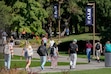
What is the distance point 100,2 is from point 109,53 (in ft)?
134

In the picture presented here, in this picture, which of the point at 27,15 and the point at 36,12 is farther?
the point at 27,15

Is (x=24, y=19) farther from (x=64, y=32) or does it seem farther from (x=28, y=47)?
(x=28, y=47)

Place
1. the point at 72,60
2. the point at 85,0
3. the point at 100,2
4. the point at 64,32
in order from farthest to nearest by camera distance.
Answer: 1. the point at 64,32
2. the point at 85,0
3. the point at 100,2
4. the point at 72,60

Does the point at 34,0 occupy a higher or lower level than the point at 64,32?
higher

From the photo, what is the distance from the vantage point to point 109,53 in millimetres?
26297

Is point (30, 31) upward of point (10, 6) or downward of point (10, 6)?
downward

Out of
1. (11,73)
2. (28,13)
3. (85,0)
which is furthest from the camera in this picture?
(85,0)

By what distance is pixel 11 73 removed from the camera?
12055 millimetres

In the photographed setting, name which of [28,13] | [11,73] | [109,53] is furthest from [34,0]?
[11,73]

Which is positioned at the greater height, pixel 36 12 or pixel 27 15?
pixel 36 12

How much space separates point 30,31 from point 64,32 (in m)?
23.9

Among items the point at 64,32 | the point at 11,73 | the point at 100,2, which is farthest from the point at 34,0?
the point at 11,73

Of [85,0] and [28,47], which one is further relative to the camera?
[85,0]

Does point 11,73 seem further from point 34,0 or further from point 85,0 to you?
point 85,0
